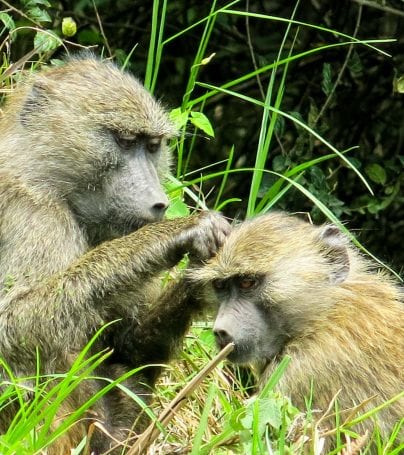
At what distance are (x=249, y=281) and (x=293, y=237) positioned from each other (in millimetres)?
344

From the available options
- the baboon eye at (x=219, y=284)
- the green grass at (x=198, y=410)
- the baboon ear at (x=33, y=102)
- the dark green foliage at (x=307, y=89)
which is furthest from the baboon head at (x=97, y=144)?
the dark green foliage at (x=307, y=89)

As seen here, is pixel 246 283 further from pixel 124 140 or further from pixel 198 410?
pixel 124 140

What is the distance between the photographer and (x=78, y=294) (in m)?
5.44

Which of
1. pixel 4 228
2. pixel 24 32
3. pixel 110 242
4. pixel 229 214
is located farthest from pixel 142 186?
pixel 229 214

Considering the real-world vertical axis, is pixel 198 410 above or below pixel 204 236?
below

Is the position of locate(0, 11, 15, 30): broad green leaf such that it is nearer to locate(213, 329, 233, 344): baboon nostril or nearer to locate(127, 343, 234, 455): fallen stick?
locate(213, 329, 233, 344): baboon nostril

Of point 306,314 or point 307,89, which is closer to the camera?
point 306,314

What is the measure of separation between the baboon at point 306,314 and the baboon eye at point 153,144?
630 millimetres

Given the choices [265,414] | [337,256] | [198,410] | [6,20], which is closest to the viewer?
[265,414]

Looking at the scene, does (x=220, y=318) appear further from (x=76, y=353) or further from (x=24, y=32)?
(x=24, y=32)

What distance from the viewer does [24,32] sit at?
8391mm

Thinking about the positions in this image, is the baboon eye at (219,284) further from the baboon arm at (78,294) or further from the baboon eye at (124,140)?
the baboon eye at (124,140)

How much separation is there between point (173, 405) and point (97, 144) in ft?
6.23

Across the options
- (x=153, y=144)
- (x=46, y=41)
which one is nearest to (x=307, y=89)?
(x=46, y=41)
